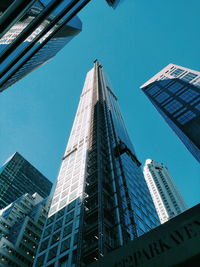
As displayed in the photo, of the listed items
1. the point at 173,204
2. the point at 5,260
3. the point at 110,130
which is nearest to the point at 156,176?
the point at 173,204

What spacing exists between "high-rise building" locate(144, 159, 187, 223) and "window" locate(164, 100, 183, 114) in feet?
217

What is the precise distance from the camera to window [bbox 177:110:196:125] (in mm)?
86056

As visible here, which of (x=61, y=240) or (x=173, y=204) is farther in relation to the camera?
(x=173, y=204)

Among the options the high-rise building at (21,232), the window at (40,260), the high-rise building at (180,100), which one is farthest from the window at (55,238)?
the high-rise building at (180,100)

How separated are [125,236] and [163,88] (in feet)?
291

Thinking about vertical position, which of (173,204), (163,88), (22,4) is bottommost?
(173,204)

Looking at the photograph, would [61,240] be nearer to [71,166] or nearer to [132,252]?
[71,166]

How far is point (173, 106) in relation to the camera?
98688mm

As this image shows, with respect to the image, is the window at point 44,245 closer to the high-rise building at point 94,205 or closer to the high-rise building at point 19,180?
the high-rise building at point 94,205

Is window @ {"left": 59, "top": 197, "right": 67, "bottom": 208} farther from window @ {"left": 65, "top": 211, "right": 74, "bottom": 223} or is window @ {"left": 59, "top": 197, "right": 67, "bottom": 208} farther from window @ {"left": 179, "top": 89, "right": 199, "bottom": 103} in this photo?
window @ {"left": 179, "top": 89, "right": 199, "bottom": 103}

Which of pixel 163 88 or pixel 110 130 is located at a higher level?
pixel 110 130

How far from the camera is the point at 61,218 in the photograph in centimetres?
4881

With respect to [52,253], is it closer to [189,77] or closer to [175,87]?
[175,87]

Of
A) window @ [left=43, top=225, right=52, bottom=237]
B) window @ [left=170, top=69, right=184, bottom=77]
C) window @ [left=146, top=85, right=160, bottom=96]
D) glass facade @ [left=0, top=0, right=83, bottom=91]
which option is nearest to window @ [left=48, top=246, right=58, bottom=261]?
window @ [left=43, top=225, right=52, bottom=237]
